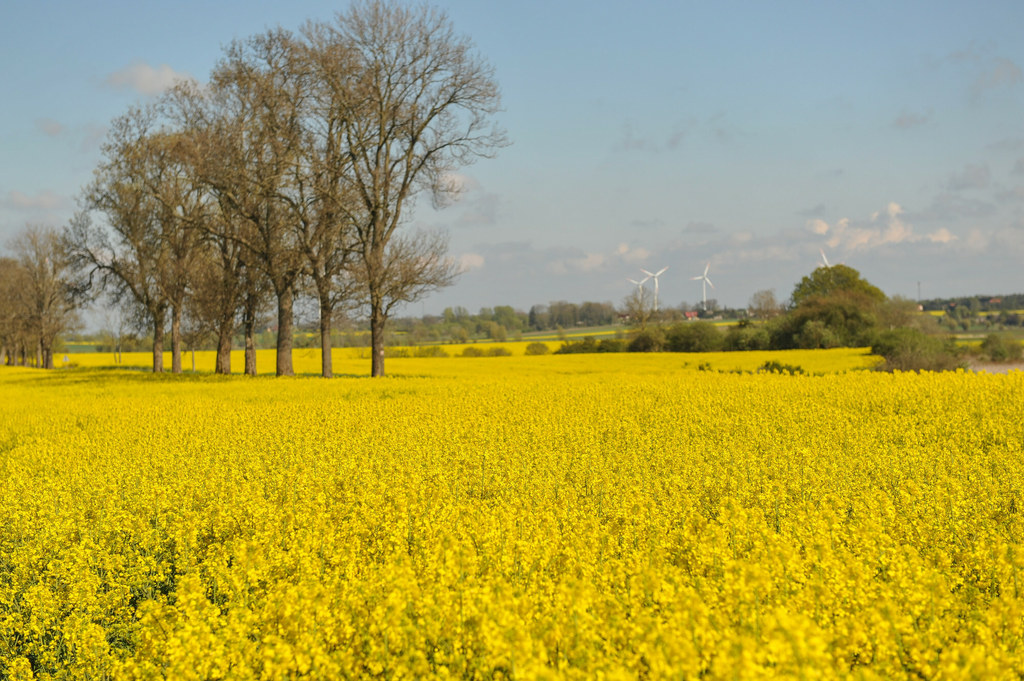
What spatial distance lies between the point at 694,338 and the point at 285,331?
3175 centimetres

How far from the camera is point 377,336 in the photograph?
97.7 ft

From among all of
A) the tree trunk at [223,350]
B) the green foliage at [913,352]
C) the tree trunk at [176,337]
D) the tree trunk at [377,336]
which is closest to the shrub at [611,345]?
the green foliage at [913,352]

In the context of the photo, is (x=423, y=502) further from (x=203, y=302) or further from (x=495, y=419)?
(x=203, y=302)

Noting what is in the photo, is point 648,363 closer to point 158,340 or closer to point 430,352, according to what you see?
point 430,352

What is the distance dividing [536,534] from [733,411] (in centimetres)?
1066

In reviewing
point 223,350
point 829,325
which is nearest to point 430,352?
point 223,350

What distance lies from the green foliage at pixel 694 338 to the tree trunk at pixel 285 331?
31.0 m

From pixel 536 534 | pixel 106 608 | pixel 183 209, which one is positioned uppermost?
pixel 183 209

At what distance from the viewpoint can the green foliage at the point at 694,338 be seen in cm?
5081

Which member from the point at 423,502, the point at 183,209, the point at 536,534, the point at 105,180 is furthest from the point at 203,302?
the point at 536,534

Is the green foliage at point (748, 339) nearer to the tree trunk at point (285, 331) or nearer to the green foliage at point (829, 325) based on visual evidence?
the green foliage at point (829, 325)

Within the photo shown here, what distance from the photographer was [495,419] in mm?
13875

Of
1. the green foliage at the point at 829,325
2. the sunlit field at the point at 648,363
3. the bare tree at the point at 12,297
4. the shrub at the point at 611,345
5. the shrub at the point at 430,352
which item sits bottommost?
the sunlit field at the point at 648,363

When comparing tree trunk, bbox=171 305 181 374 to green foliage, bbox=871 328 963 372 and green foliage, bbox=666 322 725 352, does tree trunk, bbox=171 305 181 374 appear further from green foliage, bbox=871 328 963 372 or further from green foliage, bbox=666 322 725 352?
green foliage, bbox=871 328 963 372
